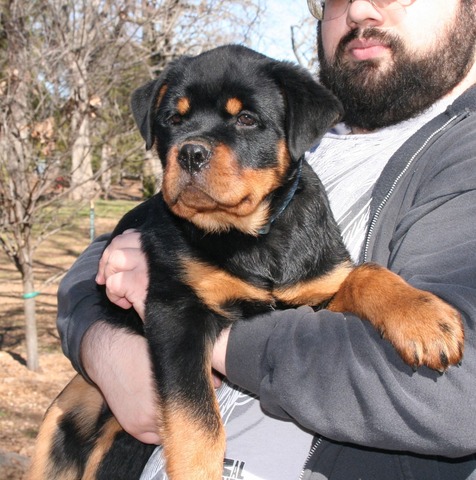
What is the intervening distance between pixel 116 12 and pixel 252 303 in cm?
408

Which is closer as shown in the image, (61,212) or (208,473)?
(208,473)

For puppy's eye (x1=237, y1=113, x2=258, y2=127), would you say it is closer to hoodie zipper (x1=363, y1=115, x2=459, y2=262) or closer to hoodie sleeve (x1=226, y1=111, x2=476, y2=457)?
hoodie zipper (x1=363, y1=115, x2=459, y2=262)

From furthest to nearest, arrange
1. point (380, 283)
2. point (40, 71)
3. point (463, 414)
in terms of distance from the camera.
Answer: point (40, 71) < point (380, 283) < point (463, 414)

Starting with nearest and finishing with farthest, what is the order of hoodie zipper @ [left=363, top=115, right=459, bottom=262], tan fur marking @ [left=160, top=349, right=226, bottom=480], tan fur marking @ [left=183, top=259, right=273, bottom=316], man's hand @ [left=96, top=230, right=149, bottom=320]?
1. tan fur marking @ [left=160, top=349, right=226, bottom=480]
2. hoodie zipper @ [left=363, top=115, right=459, bottom=262]
3. tan fur marking @ [left=183, top=259, right=273, bottom=316]
4. man's hand @ [left=96, top=230, right=149, bottom=320]

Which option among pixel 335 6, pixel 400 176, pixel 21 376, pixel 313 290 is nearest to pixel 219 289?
pixel 313 290

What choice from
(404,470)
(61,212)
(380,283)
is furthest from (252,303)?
(61,212)

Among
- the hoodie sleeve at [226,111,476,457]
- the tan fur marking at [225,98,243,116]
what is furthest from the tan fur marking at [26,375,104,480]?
the tan fur marking at [225,98,243,116]

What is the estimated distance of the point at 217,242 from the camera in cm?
224

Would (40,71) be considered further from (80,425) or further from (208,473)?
(208,473)

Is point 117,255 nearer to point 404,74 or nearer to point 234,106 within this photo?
point 234,106

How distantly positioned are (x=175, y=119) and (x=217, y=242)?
55 centimetres

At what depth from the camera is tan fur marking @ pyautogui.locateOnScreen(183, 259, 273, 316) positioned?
2.12m

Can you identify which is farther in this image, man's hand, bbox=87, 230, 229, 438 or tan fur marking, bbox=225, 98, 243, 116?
tan fur marking, bbox=225, 98, 243, 116

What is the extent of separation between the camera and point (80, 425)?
2594 millimetres
